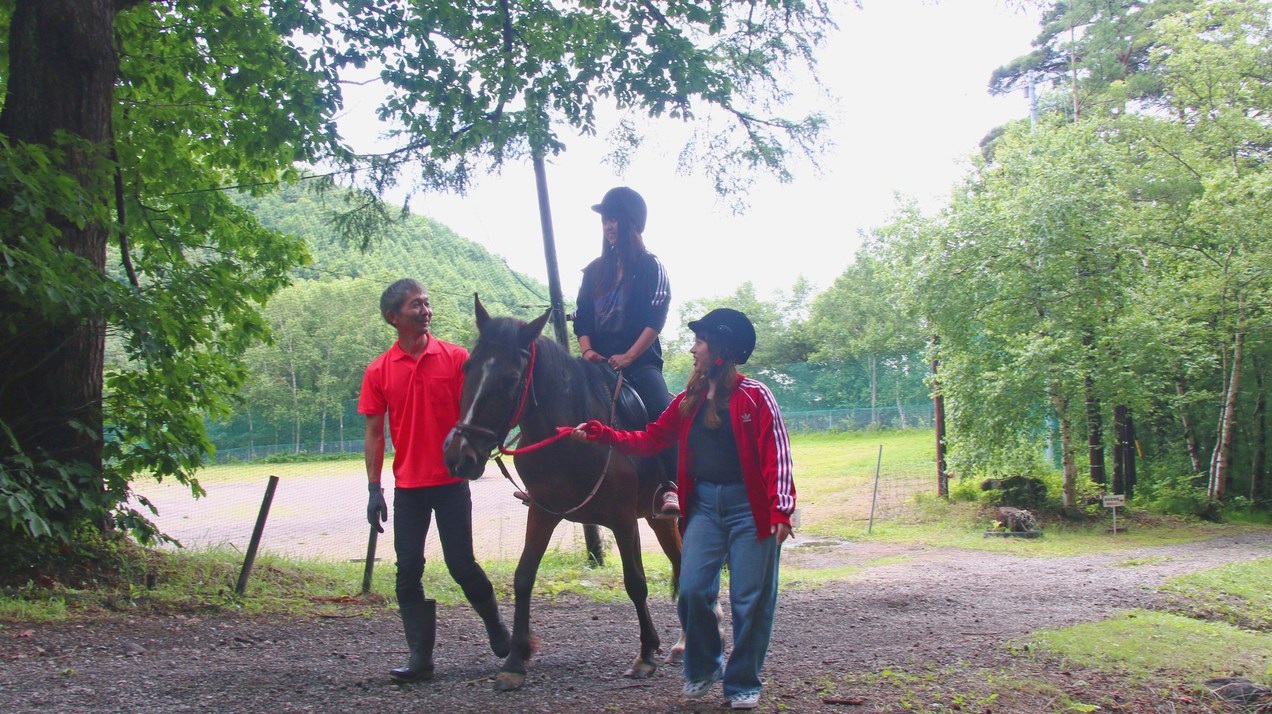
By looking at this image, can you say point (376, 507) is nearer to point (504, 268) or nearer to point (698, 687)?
point (698, 687)

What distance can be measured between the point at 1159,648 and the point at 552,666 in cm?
430

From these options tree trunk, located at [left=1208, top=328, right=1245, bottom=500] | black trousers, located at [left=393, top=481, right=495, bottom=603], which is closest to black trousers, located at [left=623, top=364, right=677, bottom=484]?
black trousers, located at [left=393, top=481, right=495, bottom=603]

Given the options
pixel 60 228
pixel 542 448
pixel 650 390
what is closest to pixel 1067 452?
pixel 650 390

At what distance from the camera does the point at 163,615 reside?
6.32 m

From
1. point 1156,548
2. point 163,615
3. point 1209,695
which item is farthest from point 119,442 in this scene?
point 1156,548

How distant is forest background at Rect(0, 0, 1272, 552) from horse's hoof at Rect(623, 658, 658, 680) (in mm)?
4311

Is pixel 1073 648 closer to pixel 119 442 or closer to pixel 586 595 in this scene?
pixel 586 595

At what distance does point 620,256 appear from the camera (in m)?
5.57

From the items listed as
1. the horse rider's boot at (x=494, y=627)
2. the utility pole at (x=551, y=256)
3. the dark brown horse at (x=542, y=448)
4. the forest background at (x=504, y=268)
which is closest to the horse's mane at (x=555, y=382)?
the dark brown horse at (x=542, y=448)

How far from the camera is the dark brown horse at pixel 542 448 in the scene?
4355mm

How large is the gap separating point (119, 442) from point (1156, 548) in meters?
16.3

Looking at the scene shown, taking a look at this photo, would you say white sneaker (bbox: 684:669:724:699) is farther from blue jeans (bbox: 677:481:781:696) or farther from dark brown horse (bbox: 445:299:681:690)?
dark brown horse (bbox: 445:299:681:690)

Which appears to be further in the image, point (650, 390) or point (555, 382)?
point (650, 390)

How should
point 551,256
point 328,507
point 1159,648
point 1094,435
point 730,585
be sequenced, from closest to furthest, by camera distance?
point 730,585 → point 1159,648 → point 551,256 → point 328,507 → point 1094,435
